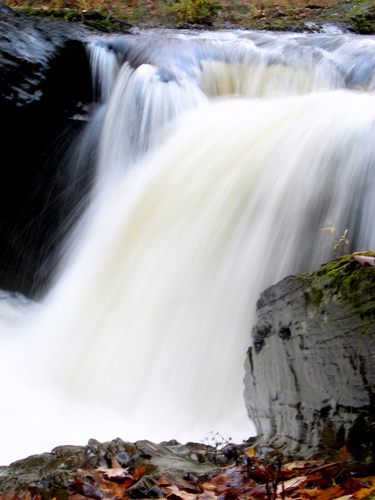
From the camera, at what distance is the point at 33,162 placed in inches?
232

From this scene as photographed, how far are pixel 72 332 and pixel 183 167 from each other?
2072 mm

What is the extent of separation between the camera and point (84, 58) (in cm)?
645

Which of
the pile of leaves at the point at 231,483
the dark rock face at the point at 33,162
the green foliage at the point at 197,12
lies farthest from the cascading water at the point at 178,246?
the green foliage at the point at 197,12

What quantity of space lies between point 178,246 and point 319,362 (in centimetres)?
213

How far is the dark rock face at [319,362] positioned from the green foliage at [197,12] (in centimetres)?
933

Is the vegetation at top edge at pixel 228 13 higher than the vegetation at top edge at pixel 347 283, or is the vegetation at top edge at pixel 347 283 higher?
the vegetation at top edge at pixel 228 13

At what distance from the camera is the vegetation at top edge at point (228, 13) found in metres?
9.90

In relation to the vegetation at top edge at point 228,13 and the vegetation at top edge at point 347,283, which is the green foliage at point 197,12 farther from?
the vegetation at top edge at point 347,283

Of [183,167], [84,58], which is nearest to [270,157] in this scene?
[183,167]

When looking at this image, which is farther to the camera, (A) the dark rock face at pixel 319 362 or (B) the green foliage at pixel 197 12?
(B) the green foliage at pixel 197 12

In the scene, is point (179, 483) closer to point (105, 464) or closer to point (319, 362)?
point (105, 464)

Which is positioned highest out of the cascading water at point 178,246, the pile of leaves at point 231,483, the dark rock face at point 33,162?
the dark rock face at point 33,162

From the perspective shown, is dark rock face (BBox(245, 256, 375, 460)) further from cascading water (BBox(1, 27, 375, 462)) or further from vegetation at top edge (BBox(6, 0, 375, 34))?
vegetation at top edge (BBox(6, 0, 375, 34))

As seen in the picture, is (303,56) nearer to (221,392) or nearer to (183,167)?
(183,167)
